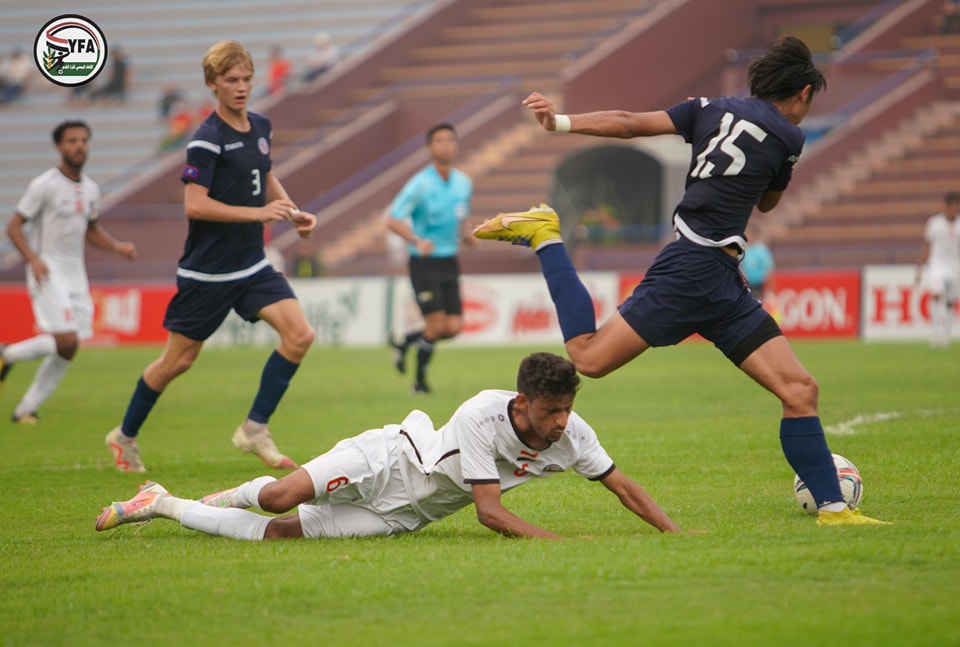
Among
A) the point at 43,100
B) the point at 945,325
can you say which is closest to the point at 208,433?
the point at 945,325

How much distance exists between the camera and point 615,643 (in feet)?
14.6

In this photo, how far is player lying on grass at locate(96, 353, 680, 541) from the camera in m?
6.07

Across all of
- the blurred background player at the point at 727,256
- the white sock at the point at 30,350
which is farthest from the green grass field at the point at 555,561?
the white sock at the point at 30,350

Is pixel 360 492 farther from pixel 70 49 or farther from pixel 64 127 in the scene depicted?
pixel 64 127

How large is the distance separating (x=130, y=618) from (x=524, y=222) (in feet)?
9.50

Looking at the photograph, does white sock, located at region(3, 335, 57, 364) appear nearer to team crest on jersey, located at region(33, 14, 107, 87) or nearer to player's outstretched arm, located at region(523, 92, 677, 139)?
team crest on jersey, located at region(33, 14, 107, 87)

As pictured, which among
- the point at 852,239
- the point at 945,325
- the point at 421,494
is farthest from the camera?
the point at 852,239

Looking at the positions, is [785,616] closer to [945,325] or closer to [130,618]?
[130,618]

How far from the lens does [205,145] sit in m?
8.98

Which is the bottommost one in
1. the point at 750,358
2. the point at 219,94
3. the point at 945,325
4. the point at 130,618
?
the point at 945,325

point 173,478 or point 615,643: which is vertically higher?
point 615,643

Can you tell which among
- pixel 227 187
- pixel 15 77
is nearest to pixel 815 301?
pixel 227 187

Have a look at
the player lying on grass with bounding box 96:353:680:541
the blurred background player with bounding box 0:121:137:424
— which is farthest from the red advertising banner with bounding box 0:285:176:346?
the player lying on grass with bounding box 96:353:680:541

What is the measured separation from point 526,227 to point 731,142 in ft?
3.63
